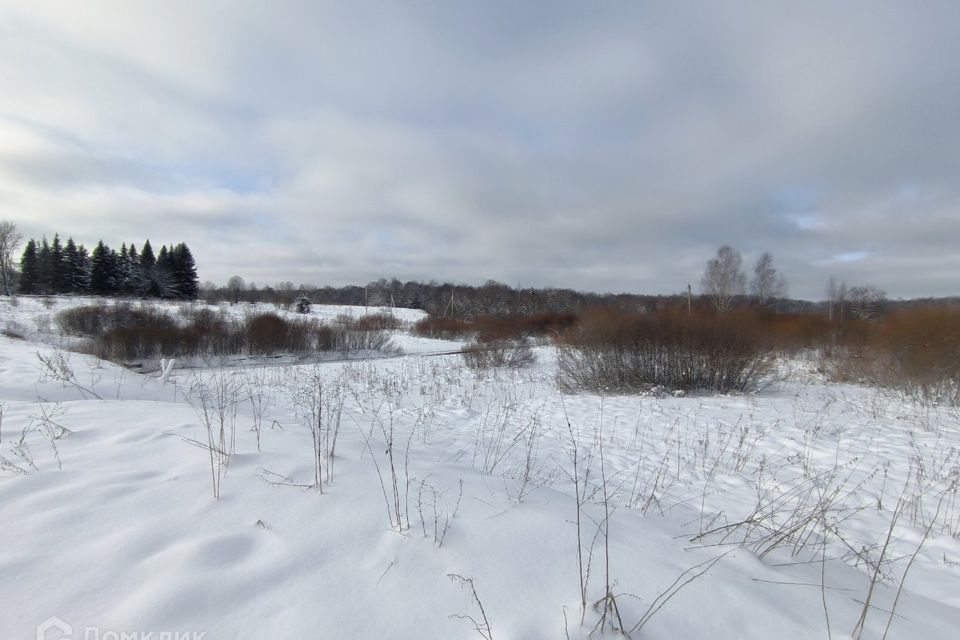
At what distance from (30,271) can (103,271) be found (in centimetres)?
1132

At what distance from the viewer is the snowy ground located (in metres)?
1.47

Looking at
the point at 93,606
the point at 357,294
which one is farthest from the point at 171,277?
the point at 93,606

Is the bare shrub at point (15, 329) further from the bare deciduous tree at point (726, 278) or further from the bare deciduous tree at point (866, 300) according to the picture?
the bare deciduous tree at point (866, 300)

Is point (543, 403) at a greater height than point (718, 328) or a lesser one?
lesser

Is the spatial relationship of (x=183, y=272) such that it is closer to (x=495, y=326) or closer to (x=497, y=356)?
(x=495, y=326)

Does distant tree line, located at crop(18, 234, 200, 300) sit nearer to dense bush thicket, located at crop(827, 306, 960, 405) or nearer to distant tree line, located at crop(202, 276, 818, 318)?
distant tree line, located at crop(202, 276, 818, 318)

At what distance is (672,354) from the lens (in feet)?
32.2

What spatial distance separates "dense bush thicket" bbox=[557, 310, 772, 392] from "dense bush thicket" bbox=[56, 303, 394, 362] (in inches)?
553

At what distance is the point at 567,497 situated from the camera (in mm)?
3041

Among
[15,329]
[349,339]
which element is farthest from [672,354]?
[15,329]

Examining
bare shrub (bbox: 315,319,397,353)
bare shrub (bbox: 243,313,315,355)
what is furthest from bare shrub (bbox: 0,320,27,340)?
bare shrub (bbox: 315,319,397,353)

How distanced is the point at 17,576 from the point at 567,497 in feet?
9.66

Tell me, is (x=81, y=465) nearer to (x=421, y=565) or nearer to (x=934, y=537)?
(x=421, y=565)

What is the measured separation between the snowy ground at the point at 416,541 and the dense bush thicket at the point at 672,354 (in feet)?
16.2
